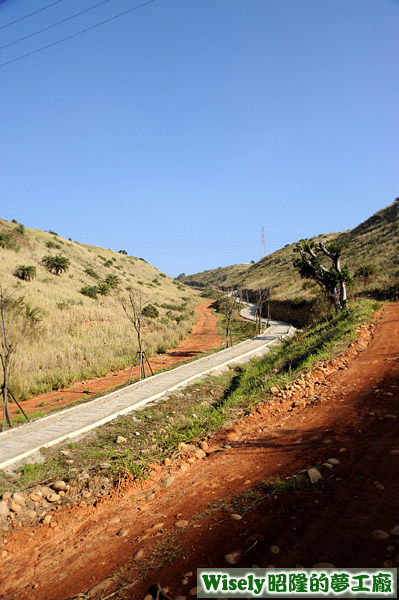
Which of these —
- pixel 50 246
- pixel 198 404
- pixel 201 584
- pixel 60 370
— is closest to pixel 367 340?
pixel 198 404

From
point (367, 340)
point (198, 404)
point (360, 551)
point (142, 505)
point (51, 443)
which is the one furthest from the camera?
point (367, 340)

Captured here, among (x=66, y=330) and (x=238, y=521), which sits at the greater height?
(x=66, y=330)

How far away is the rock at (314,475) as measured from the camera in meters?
3.33

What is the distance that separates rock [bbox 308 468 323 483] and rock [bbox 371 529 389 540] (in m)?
0.92

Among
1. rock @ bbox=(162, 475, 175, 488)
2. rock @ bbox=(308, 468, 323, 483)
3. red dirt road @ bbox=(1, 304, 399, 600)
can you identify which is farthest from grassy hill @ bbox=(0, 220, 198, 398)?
rock @ bbox=(308, 468, 323, 483)

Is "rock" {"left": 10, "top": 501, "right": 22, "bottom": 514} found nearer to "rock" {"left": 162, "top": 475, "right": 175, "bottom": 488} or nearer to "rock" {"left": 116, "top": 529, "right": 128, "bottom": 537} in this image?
"rock" {"left": 116, "top": 529, "right": 128, "bottom": 537}

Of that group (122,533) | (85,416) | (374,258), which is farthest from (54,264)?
(374,258)

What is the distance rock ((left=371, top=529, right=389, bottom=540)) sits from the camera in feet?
7.64

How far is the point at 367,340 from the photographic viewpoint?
9531 millimetres

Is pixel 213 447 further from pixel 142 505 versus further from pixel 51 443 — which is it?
pixel 51 443

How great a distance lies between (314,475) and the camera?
339cm

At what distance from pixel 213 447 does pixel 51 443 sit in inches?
124

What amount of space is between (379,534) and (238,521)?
1.26m

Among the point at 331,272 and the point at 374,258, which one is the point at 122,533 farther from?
the point at 374,258
